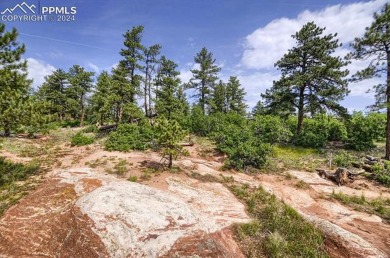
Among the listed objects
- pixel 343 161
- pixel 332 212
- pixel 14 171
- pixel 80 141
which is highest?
pixel 80 141

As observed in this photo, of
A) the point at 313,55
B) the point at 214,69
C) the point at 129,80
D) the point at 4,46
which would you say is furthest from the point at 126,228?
the point at 214,69

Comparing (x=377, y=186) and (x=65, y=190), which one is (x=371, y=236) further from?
(x=65, y=190)

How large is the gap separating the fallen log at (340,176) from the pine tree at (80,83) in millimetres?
39590

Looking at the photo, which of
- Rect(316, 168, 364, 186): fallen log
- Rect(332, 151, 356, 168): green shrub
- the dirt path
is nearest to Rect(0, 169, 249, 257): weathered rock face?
the dirt path

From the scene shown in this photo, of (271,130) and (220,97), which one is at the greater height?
(220,97)

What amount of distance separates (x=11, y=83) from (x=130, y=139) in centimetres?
1107

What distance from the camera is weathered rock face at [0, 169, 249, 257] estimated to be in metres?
6.10

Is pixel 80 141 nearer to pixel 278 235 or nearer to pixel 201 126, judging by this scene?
pixel 201 126

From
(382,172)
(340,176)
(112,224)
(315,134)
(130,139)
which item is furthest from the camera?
(315,134)

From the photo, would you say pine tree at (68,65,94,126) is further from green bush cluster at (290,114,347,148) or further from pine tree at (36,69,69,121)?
green bush cluster at (290,114,347,148)

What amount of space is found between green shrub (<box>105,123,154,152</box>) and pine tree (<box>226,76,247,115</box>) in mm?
25594

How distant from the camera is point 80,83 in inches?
1641

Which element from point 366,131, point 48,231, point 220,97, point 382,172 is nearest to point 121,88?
point 48,231

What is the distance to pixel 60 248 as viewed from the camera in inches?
243
